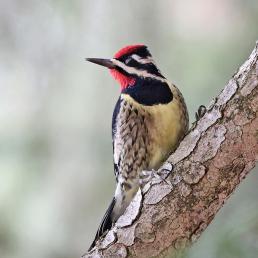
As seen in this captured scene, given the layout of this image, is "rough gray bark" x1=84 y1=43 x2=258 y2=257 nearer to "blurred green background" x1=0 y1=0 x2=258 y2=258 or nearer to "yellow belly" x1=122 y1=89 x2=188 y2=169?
"yellow belly" x1=122 y1=89 x2=188 y2=169

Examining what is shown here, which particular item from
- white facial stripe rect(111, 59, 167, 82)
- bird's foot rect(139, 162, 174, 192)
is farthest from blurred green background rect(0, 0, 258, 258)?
bird's foot rect(139, 162, 174, 192)

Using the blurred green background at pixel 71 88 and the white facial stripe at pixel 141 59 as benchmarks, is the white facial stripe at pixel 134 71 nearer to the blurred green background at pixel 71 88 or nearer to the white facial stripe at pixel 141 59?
the white facial stripe at pixel 141 59

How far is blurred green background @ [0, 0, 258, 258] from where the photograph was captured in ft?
10.9

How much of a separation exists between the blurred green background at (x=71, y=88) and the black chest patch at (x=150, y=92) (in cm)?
40

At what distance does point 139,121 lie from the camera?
2732mm

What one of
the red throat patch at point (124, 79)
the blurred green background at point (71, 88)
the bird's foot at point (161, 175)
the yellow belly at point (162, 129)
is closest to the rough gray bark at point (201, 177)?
the bird's foot at point (161, 175)

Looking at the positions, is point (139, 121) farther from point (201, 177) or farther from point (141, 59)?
point (201, 177)

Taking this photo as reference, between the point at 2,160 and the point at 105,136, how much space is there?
0.63 metres

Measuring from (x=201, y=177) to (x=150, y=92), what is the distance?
2.65 feet

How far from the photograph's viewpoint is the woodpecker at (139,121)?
2.68m

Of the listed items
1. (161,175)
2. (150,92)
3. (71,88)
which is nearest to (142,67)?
(150,92)

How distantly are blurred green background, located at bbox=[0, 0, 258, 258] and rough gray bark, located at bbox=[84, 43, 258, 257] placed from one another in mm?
1041

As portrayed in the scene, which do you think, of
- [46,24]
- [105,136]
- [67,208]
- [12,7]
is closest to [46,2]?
[46,24]

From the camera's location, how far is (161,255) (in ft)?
7.00
